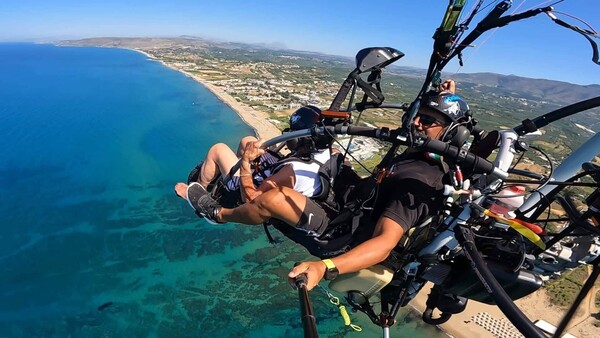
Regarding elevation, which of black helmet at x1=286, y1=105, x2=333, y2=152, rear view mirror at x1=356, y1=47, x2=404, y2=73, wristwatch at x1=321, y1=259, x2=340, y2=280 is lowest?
wristwatch at x1=321, y1=259, x2=340, y2=280

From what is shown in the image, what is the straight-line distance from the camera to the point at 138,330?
17.5m

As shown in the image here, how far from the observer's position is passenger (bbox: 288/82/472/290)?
8.06 feet

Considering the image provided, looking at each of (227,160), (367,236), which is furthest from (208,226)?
(367,236)

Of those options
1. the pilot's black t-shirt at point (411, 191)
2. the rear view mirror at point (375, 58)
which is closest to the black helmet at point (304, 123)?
the rear view mirror at point (375, 58)

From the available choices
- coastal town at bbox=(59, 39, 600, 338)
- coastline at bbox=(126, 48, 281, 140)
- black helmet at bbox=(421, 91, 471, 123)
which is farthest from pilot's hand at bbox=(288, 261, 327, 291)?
coastline at bbox=(126, 48, 281, 140)

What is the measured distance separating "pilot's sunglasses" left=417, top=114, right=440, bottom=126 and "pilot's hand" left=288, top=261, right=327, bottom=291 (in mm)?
1417

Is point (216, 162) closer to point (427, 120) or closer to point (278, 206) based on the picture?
point (278, 206)

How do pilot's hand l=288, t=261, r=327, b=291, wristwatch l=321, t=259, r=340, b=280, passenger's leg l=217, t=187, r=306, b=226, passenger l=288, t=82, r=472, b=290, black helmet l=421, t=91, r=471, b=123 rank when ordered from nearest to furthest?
pilot's hand l=288, t=261, r=327, b=291
wristwatch l=321, t=259, r=340, b=280
passenger l=288, t=82, r=472, b=290
black helmet l=421, t=91, r=471, b=123
passenger's leg l=217, t=187, r=306, b=226

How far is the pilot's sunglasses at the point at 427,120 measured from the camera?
2895mm

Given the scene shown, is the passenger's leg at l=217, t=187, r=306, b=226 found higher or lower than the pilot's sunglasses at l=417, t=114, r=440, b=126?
lower

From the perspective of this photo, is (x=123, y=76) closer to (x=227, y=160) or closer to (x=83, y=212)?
(x=83, y=212)

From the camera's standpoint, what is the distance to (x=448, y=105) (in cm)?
288

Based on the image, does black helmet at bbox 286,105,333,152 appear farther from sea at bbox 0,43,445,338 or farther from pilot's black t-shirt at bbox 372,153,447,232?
sea at bbox 0,43,445,338

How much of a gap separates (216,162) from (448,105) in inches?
107
